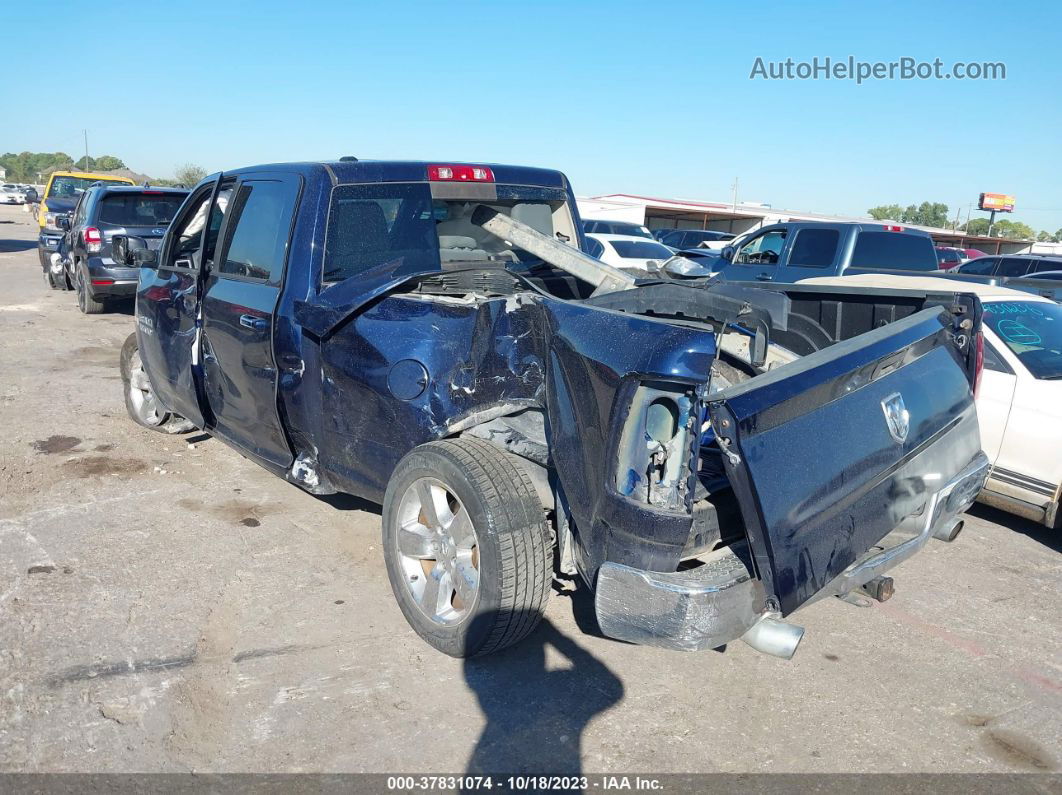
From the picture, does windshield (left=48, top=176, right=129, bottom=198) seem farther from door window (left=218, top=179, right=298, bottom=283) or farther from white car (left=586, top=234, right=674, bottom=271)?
door window (left=218, top=179, right=298, bottom=283)

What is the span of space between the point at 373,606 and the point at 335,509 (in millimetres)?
1310

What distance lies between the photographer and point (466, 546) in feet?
11.0

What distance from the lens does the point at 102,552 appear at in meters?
4.43

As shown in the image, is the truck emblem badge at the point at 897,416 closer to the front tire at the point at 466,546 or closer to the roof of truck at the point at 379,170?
the front tire at the point at 466,546

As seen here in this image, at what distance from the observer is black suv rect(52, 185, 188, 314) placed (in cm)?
1195

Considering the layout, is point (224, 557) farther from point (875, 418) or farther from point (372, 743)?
point (875, 418)

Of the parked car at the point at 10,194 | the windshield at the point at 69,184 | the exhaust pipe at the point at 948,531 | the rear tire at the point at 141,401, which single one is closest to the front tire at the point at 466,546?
the exhaust pipe at the point at 948,531

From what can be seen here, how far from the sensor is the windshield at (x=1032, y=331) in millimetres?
5117

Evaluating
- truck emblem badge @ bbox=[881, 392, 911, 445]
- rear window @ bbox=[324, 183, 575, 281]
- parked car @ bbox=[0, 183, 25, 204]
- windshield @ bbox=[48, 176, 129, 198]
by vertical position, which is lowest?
truck emblem badge @ bbox=[881, 392, 911, 445]

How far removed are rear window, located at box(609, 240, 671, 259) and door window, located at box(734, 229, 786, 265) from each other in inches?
258

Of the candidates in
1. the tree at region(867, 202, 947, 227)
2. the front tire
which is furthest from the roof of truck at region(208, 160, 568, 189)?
the tree at region(867, 202, 947, 227)

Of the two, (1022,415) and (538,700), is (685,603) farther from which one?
(1022,415)

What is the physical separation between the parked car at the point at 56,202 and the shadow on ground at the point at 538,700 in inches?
574

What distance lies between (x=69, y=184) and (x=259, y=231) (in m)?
20.1
